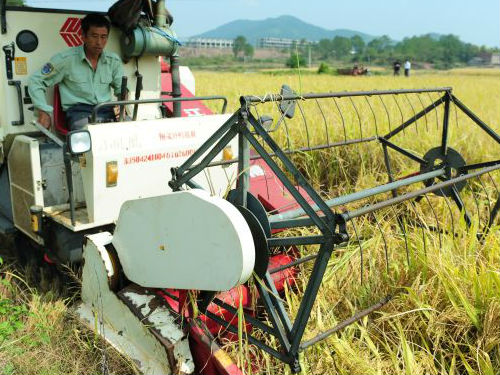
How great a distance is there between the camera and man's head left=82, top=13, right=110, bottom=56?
3291 mm

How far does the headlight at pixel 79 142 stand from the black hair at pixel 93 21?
1.08 metres

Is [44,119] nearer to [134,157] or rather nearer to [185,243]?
[134,157]

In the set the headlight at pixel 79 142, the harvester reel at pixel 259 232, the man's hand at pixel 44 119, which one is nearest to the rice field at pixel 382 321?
the harvester reel at pixel 259 232

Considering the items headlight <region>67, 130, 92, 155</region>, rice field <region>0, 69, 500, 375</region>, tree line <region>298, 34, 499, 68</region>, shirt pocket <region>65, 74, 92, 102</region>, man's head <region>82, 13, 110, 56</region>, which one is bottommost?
rice field <region>0, 69, 500, 375</region>

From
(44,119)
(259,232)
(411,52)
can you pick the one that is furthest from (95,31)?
(411,52)

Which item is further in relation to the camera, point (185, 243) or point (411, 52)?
point (411, 52)

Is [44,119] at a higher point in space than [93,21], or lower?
lower

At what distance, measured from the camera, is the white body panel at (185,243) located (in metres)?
1.78

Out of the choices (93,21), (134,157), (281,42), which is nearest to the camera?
(134,157)

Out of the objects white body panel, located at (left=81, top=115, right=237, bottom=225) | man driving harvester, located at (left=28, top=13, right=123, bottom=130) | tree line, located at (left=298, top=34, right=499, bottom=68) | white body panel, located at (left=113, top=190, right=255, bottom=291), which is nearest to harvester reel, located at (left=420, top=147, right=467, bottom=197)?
white body panel, located at (left=81, top=115, right=237, bottom=225)

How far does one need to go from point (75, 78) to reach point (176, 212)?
1811 millimetres

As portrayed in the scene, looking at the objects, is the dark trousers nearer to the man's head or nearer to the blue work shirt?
the blue work shirt

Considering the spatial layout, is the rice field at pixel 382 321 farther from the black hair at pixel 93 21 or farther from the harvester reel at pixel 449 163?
the black hair at pixel 93 21

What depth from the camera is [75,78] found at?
331 cm
